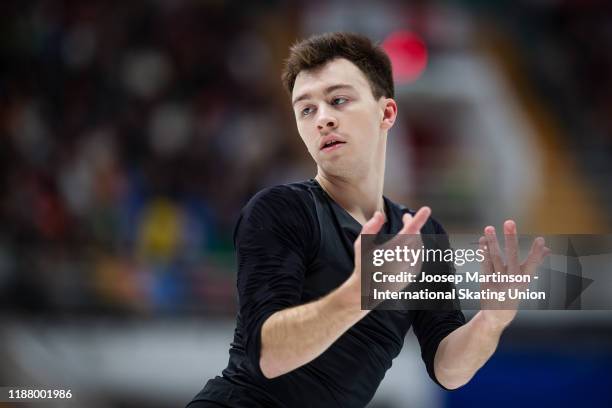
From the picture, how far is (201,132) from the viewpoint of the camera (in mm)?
9500

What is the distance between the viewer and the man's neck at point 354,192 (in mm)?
3148

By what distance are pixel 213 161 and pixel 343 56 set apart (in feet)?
20.2

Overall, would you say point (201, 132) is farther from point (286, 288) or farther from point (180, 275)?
point (286, 288)

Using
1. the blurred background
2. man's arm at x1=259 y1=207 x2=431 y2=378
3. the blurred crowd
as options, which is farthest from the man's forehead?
the blurred crowd

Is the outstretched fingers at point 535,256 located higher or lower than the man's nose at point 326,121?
lower

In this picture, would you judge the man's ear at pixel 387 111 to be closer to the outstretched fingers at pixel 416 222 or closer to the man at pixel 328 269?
the man at pixel 328 269

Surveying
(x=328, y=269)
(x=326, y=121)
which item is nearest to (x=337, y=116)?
(x=326, y=121)

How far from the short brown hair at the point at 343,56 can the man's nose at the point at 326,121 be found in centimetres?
22

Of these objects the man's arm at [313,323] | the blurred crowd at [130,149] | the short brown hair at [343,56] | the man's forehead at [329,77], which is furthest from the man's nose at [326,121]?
the blurred crowd at [130,149]

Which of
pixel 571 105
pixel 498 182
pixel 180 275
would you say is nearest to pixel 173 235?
pixel 180 275

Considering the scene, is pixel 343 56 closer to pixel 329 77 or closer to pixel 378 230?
pixel 329 77

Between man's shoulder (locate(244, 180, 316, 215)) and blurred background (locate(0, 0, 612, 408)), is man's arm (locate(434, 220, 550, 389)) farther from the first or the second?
blurred background (locate(0, 0, 612, 408))

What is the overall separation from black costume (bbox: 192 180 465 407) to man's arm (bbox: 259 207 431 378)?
54 millimetres

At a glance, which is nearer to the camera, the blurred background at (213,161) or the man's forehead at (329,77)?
the man's forehead at (329,77)
